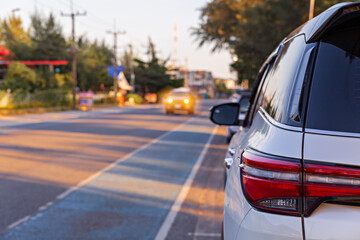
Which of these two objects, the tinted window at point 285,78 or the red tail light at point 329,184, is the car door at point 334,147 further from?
the tinted window at point 285,78

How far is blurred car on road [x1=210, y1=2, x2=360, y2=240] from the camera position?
1609mm

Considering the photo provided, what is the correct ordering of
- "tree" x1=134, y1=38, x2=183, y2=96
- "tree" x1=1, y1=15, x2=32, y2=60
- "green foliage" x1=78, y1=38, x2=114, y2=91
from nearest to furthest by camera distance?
"tree" x1=1, y1=15, x2=32, y2=60, "green foliage" x1=78, y1=38, x2=114, y2=91, "tree" x1=134, y1=38, x2=183, y2=96

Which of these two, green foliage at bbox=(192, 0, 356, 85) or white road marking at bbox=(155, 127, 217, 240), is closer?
white road marking at bbox=(155, 127, 217, 240)

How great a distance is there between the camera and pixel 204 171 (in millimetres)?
9086

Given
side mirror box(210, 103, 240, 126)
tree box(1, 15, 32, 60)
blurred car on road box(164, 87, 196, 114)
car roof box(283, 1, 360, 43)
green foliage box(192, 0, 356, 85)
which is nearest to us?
car roof box(283, 1, 360, 43)

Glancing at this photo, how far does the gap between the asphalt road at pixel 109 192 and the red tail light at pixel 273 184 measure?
3.25 m

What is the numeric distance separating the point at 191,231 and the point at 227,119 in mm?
1629

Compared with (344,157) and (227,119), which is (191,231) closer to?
(227,119)

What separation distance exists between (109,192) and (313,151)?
559 cm

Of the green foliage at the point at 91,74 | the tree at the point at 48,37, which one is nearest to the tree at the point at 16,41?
the tree at the point at 48,37

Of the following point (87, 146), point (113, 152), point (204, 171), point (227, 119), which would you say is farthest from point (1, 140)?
point (227, 119)

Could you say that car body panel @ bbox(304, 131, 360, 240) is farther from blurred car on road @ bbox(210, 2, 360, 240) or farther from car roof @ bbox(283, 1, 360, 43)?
car roof @ bbox(283, 1, 360, 43)

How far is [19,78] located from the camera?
4162 cm

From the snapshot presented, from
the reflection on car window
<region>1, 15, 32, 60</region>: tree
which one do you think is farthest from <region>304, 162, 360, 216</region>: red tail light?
<region>1, 15, 32, 60</region>: tree
